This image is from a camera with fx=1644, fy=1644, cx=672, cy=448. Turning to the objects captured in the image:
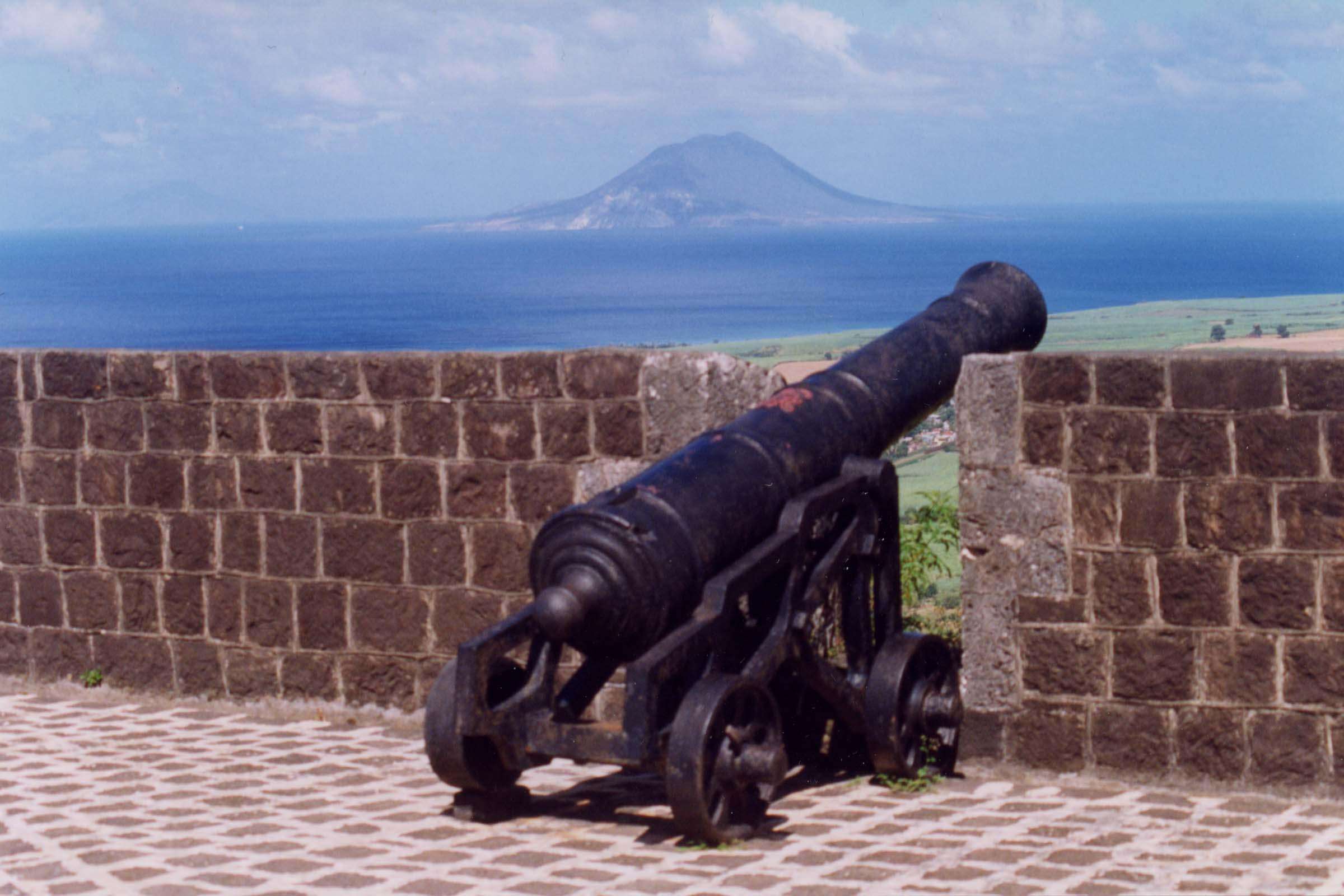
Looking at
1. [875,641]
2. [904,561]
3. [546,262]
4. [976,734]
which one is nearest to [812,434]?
[875,641]

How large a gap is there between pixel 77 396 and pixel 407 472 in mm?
1631

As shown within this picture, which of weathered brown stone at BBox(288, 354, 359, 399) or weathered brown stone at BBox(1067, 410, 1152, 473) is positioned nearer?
weathered brown stone at BBox(1067, 410, 1152, 473)

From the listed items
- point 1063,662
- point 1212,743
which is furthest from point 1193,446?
point 1212,743

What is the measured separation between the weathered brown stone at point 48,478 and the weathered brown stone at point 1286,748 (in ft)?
16.2

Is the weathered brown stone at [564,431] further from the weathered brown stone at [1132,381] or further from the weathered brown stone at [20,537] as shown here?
the weathered brown stone at [20,537]

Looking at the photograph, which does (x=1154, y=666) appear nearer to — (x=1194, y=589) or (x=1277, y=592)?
(x=1194, y=589)

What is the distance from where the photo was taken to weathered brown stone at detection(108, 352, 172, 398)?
696 cm

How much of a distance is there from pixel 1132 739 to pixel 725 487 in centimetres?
176

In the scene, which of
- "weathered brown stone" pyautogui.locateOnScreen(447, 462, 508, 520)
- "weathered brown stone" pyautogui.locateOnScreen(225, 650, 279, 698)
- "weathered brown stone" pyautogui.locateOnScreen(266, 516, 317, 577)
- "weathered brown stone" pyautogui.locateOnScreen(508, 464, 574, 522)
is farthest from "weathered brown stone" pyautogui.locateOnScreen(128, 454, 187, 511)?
"weathered brown stone" pyautogui.locateOnScreen(508, 464, 574, 522)

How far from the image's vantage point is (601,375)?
635 centimetres

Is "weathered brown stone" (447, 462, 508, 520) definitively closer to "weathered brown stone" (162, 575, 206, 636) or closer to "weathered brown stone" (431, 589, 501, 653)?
"weathered brown stone" (431, 589, 501, 653)

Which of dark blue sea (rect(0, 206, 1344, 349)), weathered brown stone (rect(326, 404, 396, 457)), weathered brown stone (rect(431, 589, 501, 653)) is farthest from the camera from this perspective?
dark blue sea (rect(0, 206, 1344, 349))

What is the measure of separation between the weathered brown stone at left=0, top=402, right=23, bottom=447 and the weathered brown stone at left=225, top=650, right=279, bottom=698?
4.53 ft

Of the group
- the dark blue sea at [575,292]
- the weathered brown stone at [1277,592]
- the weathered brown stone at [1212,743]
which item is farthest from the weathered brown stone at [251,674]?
the dark blue sea at [575,292]
